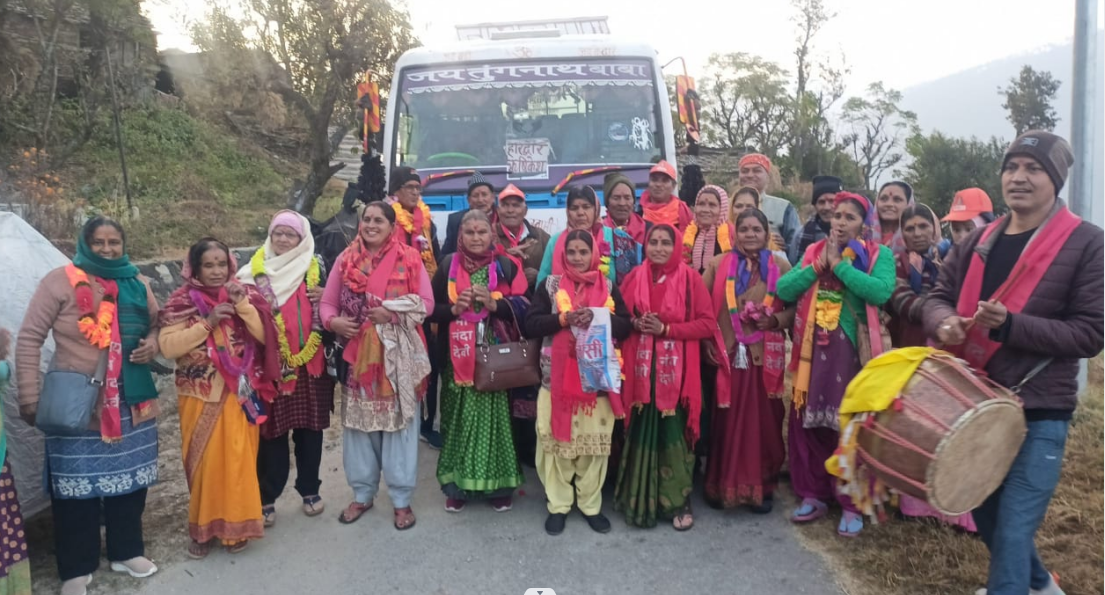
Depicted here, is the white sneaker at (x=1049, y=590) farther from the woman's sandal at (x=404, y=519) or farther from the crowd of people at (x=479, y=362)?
the woman's sandal at (x=404, y=519)

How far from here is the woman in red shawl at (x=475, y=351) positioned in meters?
3.92

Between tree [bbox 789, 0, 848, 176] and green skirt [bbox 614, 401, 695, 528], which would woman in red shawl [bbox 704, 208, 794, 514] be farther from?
tree [bbox 789, 0, 848, 176]

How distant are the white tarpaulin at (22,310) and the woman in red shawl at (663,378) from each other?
9.03 ft

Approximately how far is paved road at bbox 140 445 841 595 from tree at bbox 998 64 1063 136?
27534 mm

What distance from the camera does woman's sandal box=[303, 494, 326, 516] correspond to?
13.6ft

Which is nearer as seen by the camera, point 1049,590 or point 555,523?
point 1049,590

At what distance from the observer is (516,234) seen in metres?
4.59

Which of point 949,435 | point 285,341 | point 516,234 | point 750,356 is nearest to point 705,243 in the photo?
point 750,356

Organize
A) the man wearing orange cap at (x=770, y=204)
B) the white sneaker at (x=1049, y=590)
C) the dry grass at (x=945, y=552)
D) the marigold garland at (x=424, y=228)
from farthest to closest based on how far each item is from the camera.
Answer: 1. the man wearing orange cap at (x=770, y=204)
2. the marigold garland at (x=424, y=228)
3. the dry grass at (x=945, y=552)
4. the white sneaker at (x=1049, y=590)

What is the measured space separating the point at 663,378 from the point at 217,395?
7.01 feet

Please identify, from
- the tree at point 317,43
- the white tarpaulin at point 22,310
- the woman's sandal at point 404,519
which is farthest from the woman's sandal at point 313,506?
the tree at point 317,43

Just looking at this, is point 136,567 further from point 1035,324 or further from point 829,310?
point 1035,324

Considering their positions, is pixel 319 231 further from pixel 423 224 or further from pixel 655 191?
pixel 655 191

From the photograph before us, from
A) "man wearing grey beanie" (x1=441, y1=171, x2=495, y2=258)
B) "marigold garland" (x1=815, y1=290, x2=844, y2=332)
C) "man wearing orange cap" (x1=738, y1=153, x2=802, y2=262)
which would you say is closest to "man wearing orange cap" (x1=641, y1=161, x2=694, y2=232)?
"man wearing orange cap" (x1=738, y1=153, x2=802, y2=262)
